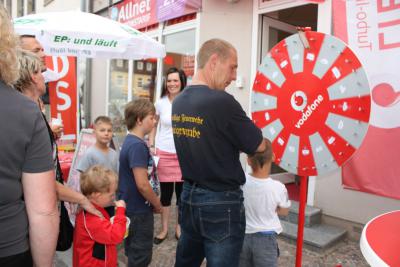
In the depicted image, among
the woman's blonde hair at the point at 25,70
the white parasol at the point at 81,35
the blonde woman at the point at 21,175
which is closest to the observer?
the blonde woman at the point at 21,175

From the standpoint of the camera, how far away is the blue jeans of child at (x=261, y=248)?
83.4 inches

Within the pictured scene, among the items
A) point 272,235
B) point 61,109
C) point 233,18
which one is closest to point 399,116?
point 272,235

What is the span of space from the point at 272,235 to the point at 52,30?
2.97 meters

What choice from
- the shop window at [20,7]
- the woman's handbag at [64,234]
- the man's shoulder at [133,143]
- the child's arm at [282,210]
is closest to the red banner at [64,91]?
the man's shoulder at [133,143]

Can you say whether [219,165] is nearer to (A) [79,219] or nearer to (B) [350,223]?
(A) [79,219]

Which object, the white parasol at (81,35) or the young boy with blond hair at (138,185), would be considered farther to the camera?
the white parasol at (81,35)

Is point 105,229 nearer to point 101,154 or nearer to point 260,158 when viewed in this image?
point 260,158

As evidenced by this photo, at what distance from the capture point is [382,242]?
1.30 metres

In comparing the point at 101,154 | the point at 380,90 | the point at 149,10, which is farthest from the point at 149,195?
the point at 149,10

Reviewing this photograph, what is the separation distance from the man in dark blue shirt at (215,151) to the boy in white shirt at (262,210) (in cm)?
20

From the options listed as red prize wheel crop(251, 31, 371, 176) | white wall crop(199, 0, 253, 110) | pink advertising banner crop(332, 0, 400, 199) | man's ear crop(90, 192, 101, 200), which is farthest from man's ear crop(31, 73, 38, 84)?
white wall crop(199, 0, 253, 110)

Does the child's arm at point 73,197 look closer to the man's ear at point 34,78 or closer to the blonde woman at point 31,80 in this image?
the blonde woman at point 31,80

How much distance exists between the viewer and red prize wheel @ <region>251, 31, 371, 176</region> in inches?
74.5

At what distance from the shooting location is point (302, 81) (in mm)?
2057
